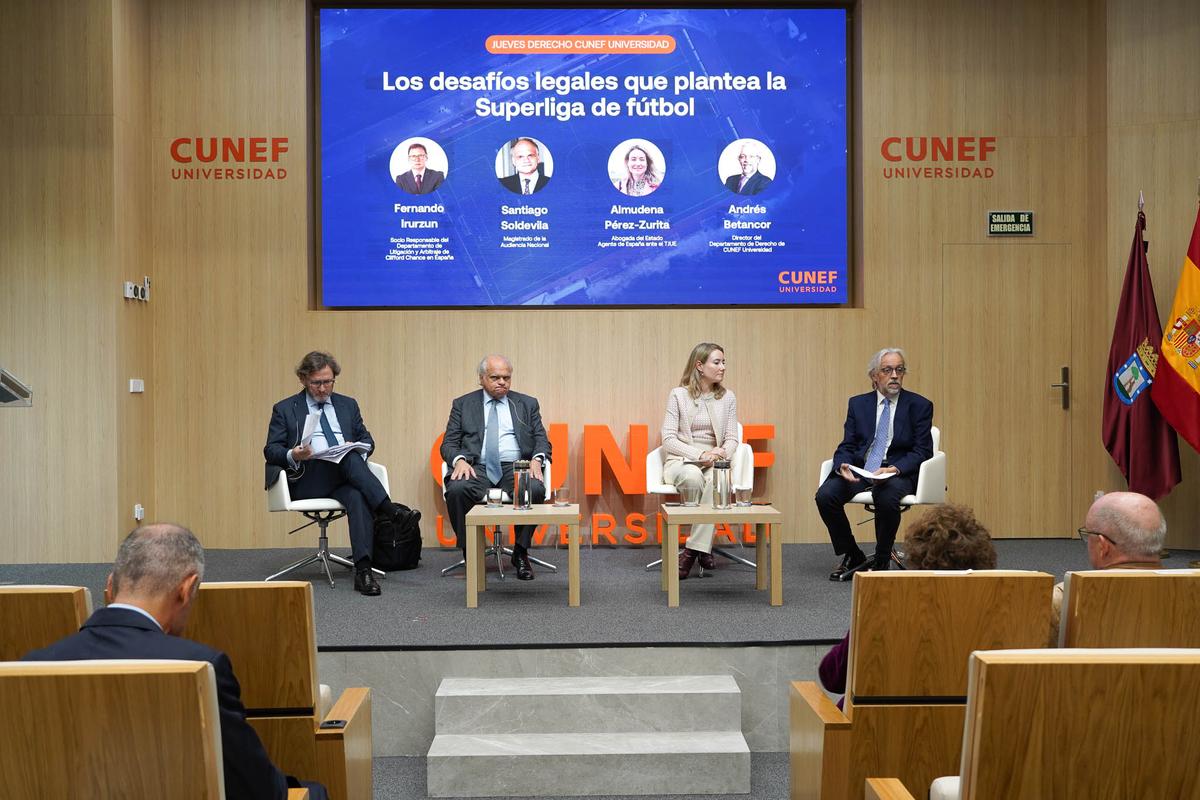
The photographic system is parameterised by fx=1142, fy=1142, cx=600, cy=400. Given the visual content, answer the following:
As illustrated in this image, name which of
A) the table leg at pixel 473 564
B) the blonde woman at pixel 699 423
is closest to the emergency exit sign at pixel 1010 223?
the blonde woman at pixel 699 423

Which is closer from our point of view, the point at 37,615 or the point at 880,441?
the point at 37,615

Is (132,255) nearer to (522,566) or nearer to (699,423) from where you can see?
(522,566)

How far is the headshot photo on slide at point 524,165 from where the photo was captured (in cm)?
746

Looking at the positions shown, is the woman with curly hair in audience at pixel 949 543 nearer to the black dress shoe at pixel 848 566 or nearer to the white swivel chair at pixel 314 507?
the black dress shoe at pixel 848 566

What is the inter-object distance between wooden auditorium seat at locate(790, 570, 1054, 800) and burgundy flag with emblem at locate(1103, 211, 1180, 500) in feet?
15.7

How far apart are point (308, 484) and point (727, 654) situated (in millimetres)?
2614

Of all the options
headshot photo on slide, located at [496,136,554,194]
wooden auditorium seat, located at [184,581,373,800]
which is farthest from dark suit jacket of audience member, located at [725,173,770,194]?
wooden auditorium seat, located at [184,581,373,800]

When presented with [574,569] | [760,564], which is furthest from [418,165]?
[760,564]

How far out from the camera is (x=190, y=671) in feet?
5.32

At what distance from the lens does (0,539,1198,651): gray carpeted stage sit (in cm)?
466

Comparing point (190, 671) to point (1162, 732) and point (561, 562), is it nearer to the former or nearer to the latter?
point (1162, 732)

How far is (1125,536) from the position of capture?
2.74 meters

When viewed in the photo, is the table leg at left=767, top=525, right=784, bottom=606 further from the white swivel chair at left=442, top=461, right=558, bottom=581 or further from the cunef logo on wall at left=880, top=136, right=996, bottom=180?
the cunef logo on wall at left=880, top=136, right=996, bottom=180

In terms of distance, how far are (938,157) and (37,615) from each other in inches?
252
